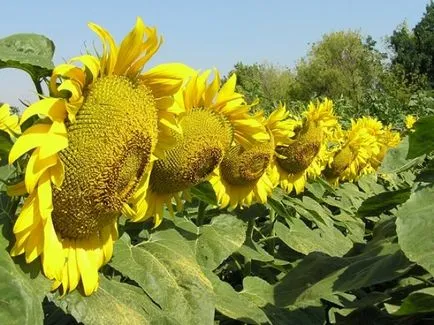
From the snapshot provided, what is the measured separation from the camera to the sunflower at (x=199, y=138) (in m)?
1.59

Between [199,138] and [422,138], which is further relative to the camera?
[199,138]

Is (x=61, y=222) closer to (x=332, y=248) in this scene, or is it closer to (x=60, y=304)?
(x=60, y=304)

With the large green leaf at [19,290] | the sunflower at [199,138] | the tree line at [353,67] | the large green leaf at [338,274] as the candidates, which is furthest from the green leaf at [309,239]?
the tree line at [353,67]

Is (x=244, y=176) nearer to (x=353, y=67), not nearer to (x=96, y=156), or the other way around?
(x=96, y=156)

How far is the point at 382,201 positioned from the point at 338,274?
0.66ft

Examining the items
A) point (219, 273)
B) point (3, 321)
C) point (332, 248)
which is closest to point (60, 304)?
point (3, 321)

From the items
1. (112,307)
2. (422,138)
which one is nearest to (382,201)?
(422,138)

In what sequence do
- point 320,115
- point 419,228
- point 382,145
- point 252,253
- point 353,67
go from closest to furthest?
point 419,228 → point 252,253 → point 320,115 → point 382,145 → point 353,67

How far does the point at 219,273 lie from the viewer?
2506 millimetres

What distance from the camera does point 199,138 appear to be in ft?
5.65

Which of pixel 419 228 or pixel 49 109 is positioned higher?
pixel 49 109

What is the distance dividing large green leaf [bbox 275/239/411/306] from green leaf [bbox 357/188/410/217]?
0.25 feet

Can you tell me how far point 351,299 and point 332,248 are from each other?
27.7 inches

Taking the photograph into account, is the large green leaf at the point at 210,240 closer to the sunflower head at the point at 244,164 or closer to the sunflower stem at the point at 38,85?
the sunflower head at the point at 244,164
